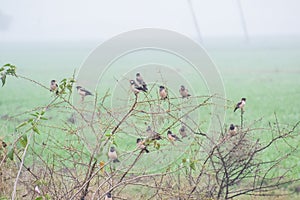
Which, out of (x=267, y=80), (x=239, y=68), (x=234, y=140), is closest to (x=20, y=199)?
(x=234, y=140)

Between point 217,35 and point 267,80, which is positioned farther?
point 217,35

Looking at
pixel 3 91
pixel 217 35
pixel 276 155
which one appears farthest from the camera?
pixel 217 35

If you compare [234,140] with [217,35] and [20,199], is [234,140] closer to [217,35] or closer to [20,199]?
[20,199]

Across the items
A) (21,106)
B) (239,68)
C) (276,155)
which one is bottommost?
(276,155)

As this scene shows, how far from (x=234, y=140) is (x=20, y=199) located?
1.82 metres

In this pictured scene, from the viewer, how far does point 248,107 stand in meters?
17.0

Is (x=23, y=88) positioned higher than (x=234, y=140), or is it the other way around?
(x=23, y=88)

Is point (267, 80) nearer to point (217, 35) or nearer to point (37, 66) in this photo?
point (37, 66)

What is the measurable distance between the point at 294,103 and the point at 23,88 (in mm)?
13560

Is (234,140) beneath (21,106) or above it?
beneath

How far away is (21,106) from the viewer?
715 inches

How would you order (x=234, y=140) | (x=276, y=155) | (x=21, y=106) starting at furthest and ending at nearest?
1. (x=21, y=106)
2. (x=276, y=155)
3. (x=234, y=140)

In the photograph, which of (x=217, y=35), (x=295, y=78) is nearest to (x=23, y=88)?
(x=295, y=78)

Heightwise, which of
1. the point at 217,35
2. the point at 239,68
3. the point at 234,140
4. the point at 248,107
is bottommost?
the point at 234,140
